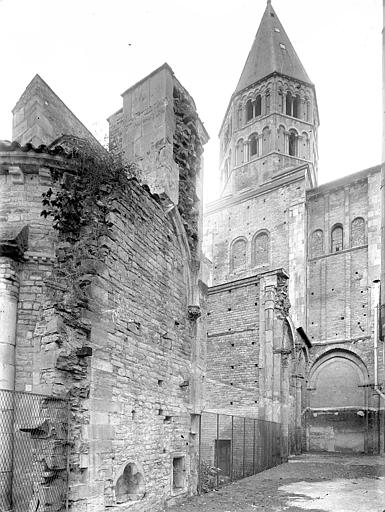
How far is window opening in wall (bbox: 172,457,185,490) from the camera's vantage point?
1120 cm

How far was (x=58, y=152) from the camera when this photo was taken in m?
8.86

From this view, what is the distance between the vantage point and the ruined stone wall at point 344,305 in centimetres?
3073

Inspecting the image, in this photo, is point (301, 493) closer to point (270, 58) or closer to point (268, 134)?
point (268, 134)

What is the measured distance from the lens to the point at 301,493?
42.7ft

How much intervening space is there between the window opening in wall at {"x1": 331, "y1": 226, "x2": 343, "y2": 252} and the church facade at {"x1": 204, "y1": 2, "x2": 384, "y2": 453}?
6 cm

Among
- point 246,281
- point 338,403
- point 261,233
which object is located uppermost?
point 261,233

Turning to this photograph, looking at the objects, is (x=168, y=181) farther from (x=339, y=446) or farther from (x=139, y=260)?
(x=339, y=446)

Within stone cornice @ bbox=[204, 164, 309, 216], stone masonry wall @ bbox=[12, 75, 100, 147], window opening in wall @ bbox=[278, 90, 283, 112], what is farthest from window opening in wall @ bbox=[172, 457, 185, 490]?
window opening in wall @ bbox=[278, 90, 283, 112]

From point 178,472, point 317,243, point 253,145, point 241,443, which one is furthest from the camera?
point 253,145

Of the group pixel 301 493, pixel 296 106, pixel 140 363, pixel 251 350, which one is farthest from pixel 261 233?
pixel 140 363

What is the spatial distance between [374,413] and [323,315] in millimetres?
6367

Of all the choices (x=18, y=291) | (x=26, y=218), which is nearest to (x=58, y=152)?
(x=26, y=218)

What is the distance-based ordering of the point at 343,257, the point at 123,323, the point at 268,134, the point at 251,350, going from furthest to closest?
the point at 268,134 → the point at 343,257 → the point at 251,350 → the point at 123,323

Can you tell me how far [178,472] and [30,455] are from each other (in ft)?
15.5
